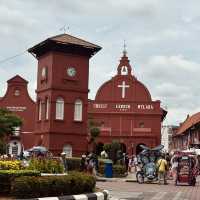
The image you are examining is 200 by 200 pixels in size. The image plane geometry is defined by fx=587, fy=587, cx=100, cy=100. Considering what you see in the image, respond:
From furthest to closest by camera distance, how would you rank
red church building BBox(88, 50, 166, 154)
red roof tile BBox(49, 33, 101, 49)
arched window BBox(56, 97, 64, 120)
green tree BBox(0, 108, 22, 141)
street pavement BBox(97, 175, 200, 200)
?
red church building BBox(88, 50, 166, 154), green tree BBox(0, 108, 22, 141), arched window BBox(56, 97, 64, 120), red roof tile BBox(49, 33, 101, 49), street pavement BBox(97, 175, 200, 200)

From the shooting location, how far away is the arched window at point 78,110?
4738 centimetres

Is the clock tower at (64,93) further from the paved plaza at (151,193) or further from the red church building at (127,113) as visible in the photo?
the red church building at (127,113)

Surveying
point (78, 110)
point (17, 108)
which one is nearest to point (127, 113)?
point (17, 108)

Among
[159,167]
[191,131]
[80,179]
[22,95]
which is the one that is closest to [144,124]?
[191,131]

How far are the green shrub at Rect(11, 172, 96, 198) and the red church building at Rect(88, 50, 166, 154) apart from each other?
61831 mm

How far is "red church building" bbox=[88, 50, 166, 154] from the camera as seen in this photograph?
78.5 metres

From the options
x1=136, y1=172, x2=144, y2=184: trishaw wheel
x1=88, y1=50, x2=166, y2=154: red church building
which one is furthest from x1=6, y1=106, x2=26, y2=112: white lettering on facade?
x1=136, y1=172, x2=144, y2=184: trishaw wheel

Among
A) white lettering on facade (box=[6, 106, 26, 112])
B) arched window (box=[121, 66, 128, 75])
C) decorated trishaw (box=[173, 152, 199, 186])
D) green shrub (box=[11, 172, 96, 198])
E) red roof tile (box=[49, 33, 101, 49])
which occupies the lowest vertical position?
green shrub (box=[11, 172, 96, 198])

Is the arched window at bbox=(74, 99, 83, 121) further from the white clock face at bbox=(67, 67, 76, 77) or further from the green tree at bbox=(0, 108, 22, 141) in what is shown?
the green tree at bbox=(0, 108, 22, 141)

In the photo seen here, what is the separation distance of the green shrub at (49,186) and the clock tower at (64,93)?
2981cm

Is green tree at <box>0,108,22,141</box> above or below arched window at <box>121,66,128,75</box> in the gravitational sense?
below

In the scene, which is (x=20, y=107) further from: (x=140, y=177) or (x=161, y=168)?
(x=161, y=168)

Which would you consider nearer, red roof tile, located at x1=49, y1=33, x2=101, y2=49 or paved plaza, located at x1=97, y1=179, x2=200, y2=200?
paved plaza, located at x1=97, y1=179, x2=200, y2=200

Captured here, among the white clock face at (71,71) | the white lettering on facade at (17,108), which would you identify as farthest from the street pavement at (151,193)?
the white lettering on facade at (17,108)
